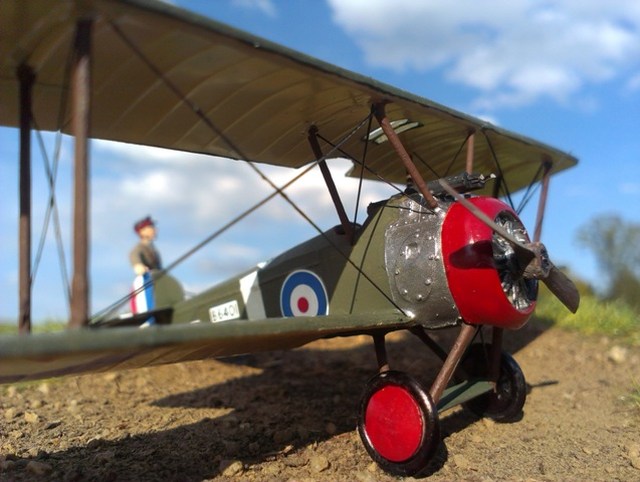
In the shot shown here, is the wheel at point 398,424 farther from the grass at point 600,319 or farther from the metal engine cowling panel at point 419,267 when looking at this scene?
the grass at point 600,319

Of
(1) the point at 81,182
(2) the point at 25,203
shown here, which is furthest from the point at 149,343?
(2) the point at 25,203

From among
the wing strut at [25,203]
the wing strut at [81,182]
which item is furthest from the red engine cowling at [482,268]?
the wing strut at [25,203]

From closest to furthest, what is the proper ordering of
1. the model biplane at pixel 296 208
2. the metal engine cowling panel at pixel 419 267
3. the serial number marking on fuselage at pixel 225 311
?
the model biplane at pixel 296 208 → the metal engine cowling panel at pixel 419 267 → the serial number marking on fuselage at pixel 225 311

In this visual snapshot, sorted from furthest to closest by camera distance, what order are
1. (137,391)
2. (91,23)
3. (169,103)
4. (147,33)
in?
(137,391) < (169,103) < (147,33) < (91,23)

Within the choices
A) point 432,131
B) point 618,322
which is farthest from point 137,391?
point 618,322

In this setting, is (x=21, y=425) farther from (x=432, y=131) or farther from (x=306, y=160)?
(x=432, y=131)

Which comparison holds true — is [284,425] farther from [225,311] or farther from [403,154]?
[403,154]

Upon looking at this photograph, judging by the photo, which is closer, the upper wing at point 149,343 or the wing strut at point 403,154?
the upper wing at point 149,343
